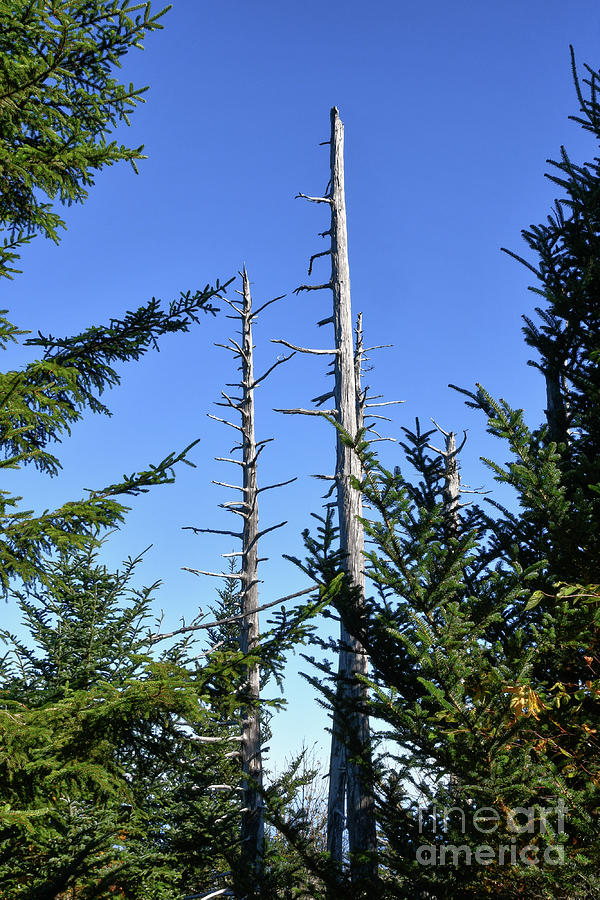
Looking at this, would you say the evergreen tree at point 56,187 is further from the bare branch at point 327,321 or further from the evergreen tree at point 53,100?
Result: the bare branch at point 327,321

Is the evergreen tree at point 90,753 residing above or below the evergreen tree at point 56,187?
below

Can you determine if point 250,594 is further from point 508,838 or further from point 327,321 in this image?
point 508,838

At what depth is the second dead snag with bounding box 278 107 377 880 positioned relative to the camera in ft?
24.4

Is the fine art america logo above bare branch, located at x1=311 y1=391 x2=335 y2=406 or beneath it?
beneath

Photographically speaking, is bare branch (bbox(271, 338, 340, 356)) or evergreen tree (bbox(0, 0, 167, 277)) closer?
evergreen tree (bbox(0, 0, 167, 277))

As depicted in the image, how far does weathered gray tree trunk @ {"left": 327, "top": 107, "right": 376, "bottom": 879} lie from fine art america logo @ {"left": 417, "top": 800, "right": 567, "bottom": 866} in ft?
6.99

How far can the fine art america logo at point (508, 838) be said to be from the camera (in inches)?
131

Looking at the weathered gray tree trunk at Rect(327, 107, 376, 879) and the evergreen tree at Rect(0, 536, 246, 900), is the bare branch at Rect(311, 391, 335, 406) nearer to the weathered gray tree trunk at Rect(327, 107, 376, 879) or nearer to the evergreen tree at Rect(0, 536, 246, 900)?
the weathered gray tree trunk at Rect(327, 107, 376, 879)

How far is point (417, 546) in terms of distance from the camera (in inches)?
→ 159

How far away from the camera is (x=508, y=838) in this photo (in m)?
3.43

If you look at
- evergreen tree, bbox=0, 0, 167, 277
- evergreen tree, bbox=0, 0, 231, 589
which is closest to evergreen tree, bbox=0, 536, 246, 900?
evergreen tree, bbox=0, 0, 231, 589

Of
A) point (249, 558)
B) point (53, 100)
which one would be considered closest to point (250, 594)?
point (249, 558)

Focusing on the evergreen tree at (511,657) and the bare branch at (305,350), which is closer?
the evergreen tree at (511,657)

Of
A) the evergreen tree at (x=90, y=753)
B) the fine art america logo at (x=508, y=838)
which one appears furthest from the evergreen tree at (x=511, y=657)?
the evergreen tree at (x=90, y=753)
